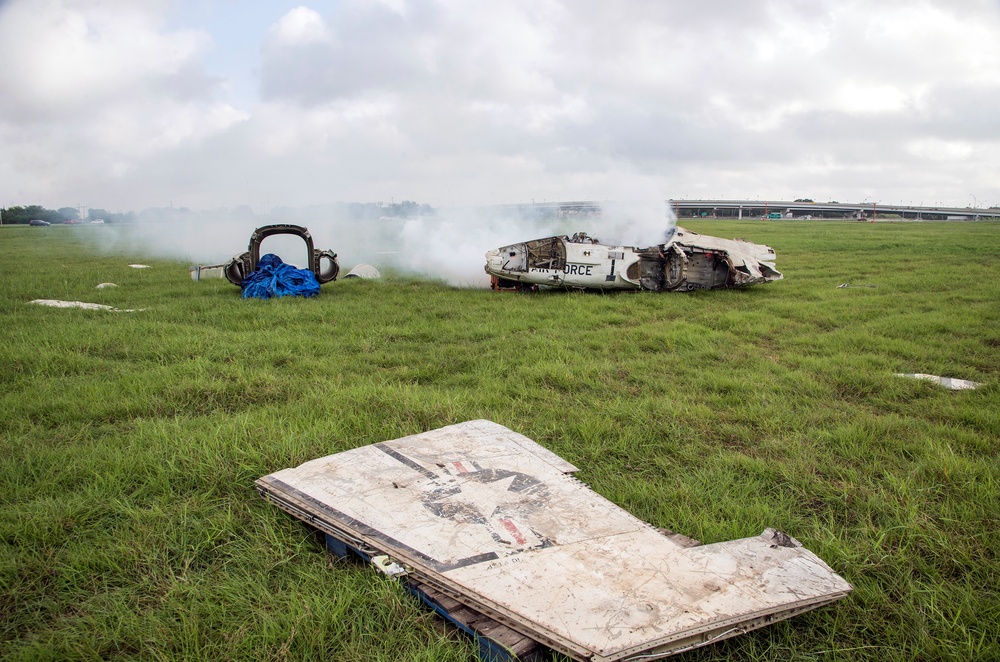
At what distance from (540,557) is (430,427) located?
196cm

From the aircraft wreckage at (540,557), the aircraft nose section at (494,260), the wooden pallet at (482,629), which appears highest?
the aircraft nose section at (494,260)

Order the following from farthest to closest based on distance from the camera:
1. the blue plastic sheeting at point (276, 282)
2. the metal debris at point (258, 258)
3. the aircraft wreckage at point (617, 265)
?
the aircraft wreckage at point (617, 265) < the metal debris at point (258, 258) < the blue plastic sheeting at point (276, 282)

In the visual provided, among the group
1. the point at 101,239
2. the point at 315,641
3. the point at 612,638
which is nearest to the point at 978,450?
the point at 612,638

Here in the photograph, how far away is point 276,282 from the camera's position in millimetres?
10742

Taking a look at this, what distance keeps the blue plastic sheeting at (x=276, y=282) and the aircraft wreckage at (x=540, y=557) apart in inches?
306

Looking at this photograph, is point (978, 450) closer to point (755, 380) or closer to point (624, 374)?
point (755, 380)

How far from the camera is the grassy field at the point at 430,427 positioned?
2.46 metres

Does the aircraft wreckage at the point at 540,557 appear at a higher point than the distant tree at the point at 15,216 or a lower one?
lower

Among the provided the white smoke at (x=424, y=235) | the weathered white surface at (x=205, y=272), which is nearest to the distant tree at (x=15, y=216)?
the white smoke at (x=424, y=235)

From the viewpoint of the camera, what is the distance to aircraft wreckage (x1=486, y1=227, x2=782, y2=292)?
36.6 feet

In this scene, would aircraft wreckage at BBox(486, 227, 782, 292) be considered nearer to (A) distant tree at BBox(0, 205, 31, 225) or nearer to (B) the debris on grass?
(B) the debris on grass

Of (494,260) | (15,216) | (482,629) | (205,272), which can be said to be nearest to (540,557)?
(482,629)

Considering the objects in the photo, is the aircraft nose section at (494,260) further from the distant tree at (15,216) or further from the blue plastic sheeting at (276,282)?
the distant tree at (15,216)

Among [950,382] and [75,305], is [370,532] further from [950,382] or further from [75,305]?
[75,305]
